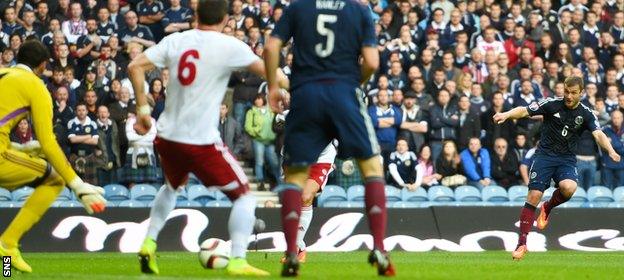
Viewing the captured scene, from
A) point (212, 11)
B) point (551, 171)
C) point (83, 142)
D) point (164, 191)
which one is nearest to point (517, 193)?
point (551, 171)

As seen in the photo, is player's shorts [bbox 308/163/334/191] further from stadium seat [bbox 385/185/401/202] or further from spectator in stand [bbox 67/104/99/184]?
spectator in stand [bbox 67/104/99/184]

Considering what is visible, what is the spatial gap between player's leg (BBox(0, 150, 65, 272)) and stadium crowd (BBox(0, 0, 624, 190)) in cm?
965

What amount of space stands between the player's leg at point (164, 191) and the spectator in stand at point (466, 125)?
13050 millimetres

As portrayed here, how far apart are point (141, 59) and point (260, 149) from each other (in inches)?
475

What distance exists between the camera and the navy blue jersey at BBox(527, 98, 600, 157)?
16641mm

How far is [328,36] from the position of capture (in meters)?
11.3

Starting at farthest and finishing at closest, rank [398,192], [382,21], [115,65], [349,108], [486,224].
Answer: [382,21] < [115,65] < [398,192] < [486,224] < [349,108]

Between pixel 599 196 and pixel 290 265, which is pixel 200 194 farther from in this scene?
pixel 290 265

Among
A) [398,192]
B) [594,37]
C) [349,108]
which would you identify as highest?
[349,108]

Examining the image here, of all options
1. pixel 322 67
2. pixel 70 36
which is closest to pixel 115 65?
pixel 70 36

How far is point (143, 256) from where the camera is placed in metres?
11.6

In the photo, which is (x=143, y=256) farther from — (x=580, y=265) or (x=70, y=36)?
(x=70, y=36)

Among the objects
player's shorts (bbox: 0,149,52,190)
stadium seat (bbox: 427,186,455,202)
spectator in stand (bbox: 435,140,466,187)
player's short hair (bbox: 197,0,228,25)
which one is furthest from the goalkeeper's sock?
spectator in stand (bbox: 435,140,466,187)

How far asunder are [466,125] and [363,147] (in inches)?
527
